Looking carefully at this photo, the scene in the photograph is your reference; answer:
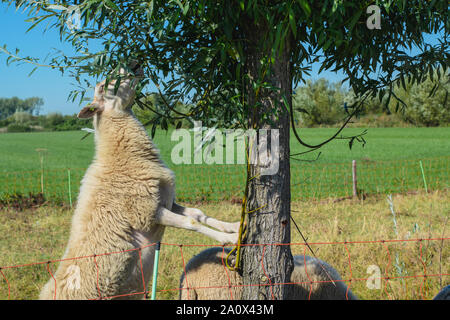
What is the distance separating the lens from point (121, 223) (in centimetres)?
366

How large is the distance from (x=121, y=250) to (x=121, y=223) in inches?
10.1

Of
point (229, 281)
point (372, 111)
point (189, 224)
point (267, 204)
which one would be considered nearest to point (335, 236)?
point (229, 281)

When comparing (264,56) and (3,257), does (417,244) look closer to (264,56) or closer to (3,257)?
(264,56)

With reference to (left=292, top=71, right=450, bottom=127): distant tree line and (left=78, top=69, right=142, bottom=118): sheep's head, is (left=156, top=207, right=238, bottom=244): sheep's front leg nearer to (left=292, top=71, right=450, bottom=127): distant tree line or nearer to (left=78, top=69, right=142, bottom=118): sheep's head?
(left=78, top=69, right=142, bottom=118): sheep's head

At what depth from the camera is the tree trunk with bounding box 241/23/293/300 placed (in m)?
3.30

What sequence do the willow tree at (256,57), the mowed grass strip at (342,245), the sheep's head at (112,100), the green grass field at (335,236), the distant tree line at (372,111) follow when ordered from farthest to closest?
the distant tree line at (372,111)
the green grass field at (335,236)
the mowed grass strip at (342,245)
the sheep's head at (112,100)
the willow tree at (256,57)

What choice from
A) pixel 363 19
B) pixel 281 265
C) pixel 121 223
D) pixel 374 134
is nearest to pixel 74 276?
pixel 121 223

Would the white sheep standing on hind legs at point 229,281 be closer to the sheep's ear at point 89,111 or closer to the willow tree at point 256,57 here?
the willow tree at point 256,57

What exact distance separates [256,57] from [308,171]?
1715 cm

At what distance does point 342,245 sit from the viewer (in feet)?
21.1

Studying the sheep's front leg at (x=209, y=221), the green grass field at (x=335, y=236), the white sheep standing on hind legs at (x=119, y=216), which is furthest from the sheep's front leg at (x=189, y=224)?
the green grass field at (x=335, y=236)

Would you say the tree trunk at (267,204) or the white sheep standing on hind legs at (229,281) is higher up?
the tree trunk at (267,204)

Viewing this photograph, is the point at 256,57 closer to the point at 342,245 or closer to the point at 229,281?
the point at 229,281

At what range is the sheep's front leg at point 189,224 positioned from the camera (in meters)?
3.42
